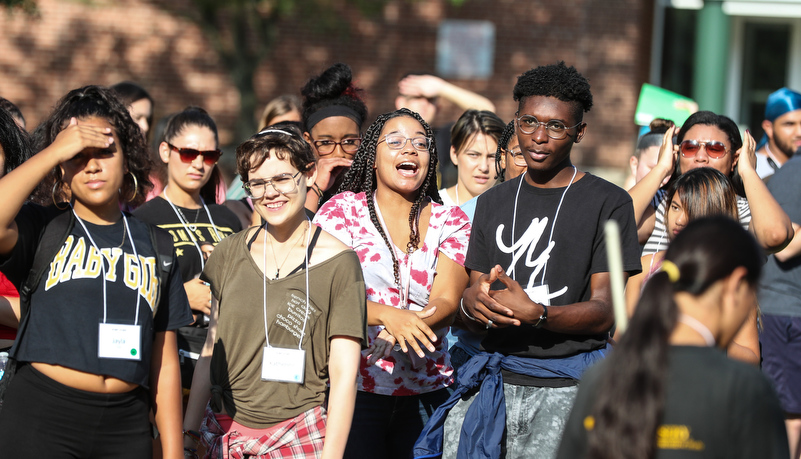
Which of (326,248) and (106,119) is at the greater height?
(106,119)

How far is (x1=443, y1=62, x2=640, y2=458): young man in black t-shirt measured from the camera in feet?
10.4

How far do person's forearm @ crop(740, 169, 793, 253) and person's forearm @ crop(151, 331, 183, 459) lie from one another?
2.92 m

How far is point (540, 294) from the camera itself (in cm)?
329

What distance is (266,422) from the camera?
3.05m

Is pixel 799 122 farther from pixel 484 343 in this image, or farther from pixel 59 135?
pixel 59 135

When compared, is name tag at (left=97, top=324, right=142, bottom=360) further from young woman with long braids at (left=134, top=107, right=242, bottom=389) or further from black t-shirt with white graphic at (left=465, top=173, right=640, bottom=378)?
black t-shirt with white graphic at (left=465, top=173, right=640, bottom=378)

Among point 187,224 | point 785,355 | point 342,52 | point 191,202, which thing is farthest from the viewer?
point 342,52

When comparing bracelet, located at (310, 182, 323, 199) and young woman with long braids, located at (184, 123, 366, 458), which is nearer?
young woman with long braids, located at (184, 123, 366, 458)

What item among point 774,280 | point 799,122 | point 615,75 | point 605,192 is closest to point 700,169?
point 605,192

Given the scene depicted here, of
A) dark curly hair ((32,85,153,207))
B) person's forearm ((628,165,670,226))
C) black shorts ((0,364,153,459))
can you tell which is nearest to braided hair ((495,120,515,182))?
person's forearm ((628,165,670,226))

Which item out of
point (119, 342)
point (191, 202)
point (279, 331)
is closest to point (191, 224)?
point (191, 202)

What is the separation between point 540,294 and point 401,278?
0.64 metres

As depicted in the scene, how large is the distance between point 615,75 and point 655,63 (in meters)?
0.82

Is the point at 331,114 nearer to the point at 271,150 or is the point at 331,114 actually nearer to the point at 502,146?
the point at 502,146
